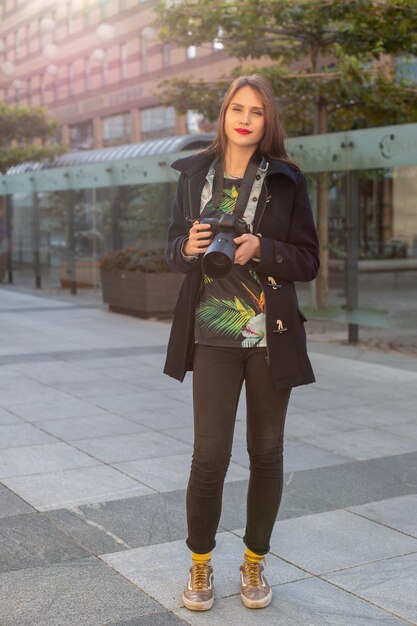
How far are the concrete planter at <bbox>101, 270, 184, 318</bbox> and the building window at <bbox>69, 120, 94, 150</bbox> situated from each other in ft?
122

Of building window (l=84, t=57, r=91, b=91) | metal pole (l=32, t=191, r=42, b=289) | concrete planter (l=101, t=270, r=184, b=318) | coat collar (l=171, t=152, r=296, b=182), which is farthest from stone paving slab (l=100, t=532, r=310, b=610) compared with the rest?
building window (l=84, t=57, r=91, b=91)

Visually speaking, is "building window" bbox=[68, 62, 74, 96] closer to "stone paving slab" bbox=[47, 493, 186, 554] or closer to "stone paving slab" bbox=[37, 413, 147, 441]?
"stone paving slab" bbox=[37, 413, 147, 441]

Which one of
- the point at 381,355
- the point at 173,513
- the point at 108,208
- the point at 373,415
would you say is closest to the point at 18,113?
the point at 108,208

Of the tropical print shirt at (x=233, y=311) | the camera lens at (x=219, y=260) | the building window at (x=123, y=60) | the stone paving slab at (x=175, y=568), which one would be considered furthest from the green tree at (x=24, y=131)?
the camera lens at (x=219, y=260)

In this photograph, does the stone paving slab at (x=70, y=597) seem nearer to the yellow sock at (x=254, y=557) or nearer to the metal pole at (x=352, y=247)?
the yellow sock at (x=254, y=557)

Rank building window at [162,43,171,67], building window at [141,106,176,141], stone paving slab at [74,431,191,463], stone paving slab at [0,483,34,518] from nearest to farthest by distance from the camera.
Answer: stone paving slab at [0,483,34,518] < stone paving slab at [74,431,191,463] < building window at [162,43,171,67] < building window at [141,106,176,141]

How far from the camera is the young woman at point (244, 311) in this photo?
341 cm

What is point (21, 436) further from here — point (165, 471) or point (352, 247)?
point (352, 247)

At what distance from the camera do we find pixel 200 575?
355 centimetres

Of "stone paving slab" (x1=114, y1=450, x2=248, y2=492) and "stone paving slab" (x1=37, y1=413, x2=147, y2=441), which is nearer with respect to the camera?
"stone paving slab" (x1=114, y1=450, x2=248, y2=492)

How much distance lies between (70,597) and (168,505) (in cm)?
121

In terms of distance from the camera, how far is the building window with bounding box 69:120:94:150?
165 ft

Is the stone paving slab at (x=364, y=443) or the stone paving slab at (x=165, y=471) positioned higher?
the stone paving slab at (x=165, y=471)

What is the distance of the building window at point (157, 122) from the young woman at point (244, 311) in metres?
38.4
